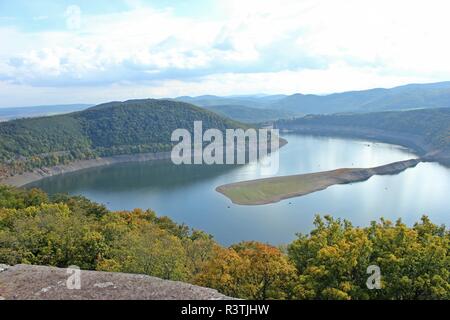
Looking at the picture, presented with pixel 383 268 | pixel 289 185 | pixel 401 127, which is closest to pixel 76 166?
pixel 289 185

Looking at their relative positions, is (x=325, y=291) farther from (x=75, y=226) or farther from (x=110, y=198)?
Answer: (x=110, y=198)

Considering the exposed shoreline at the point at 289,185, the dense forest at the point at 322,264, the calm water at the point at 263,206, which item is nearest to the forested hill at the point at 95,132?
the calm water at the point at 263,206

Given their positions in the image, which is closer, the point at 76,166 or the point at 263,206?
the point at 263,206

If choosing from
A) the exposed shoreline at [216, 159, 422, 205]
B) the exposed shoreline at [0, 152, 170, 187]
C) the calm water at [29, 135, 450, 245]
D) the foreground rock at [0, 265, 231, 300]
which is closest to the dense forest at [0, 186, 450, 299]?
the foreground rock at [0, 265, 231, 300]

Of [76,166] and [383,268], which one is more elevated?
[383,268]

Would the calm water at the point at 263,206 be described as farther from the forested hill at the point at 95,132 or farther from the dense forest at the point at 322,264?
the dense forest at the point at 322,264

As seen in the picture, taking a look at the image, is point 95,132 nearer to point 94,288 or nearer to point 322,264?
point 322,264

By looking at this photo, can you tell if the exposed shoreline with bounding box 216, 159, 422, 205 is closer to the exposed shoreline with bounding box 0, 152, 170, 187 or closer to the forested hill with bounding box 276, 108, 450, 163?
the forested hill with bounding box 276, 108, 450, 163
